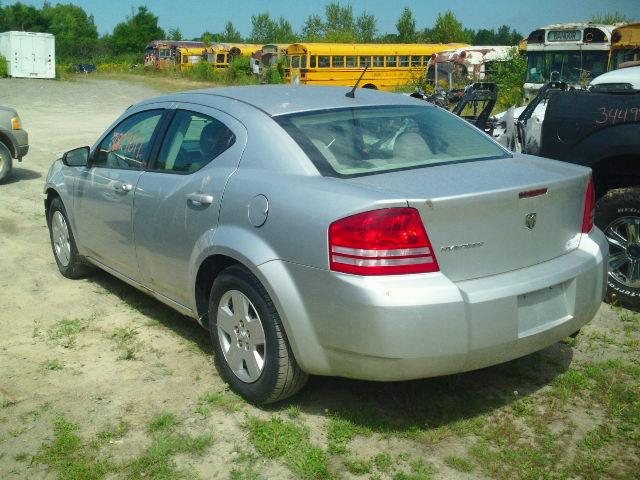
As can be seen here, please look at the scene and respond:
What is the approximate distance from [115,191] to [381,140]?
197 cm

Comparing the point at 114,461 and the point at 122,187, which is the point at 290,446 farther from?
the point at 122,187

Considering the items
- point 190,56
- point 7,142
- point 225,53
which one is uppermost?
point 225,53

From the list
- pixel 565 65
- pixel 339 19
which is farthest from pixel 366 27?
pixel 565 65

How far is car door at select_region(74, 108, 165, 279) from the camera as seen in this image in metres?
4.98

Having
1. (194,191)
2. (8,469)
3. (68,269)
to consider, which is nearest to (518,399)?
(194,191)

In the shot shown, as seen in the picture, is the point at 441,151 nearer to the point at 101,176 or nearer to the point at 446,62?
the point at 101,176

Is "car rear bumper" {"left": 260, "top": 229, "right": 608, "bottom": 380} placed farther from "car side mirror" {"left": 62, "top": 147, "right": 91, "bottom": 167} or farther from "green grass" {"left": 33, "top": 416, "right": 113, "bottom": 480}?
"car side mirror" {"left": 62, "top": 147, "right": 91, "bottom": 167}

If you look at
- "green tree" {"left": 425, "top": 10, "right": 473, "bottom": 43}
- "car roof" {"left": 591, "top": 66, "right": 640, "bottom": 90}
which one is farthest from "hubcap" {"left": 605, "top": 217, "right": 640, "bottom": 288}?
"green tree" {"left": 425, "top": 10, "right": 473, "bottom": 43}

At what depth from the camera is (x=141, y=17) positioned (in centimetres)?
9825

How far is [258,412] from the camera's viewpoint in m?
3.96

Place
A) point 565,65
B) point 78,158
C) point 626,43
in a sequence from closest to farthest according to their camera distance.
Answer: point 78,158, point 626,43, point 565,65

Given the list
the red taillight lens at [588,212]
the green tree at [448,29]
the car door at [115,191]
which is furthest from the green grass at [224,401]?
the green tree at [448,29]

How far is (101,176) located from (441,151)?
2.47 m

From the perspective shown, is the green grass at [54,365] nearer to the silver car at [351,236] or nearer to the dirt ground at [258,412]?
the dirt ground at [258,412]
